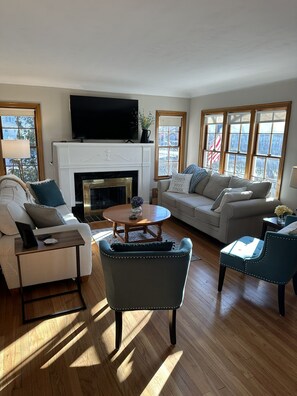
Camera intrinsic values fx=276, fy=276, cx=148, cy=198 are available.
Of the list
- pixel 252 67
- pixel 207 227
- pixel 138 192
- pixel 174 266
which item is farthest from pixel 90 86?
pixel 174 266

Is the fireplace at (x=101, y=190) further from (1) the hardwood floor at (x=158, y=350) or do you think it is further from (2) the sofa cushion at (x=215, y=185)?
(1) the hardwood floor at (x=158, y=350)

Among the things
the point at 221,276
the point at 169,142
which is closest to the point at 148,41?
the point at 221,276

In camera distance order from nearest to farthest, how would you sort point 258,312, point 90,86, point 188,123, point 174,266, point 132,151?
point 174,266, point 258,312, point 90,86, point 132,151, point 188,123

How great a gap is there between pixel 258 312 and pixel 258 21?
263 centimetres

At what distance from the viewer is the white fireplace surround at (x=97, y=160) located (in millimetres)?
5324

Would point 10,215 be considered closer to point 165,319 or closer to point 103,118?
point 165,319

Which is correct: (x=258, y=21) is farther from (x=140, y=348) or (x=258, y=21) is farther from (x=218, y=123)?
(x=218, y=123)

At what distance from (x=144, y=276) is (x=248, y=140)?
3817 millimetres

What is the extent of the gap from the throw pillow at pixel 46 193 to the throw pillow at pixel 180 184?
2252mm

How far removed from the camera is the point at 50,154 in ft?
17.8

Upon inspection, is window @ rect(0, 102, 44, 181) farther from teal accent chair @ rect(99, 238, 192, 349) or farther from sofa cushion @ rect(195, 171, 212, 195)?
teal accent chair @ rect(99, 238, 192, 349)

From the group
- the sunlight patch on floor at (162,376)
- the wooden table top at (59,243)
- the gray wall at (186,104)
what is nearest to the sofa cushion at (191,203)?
the gray wall at (186,104)

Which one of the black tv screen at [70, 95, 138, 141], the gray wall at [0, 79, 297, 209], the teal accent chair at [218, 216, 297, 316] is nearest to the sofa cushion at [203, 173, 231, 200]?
the gray wall at [0, 79, 297, 209]

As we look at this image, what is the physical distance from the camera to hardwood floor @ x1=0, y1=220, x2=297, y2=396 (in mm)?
1896
